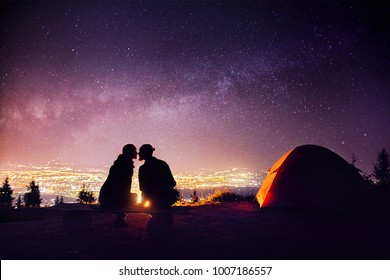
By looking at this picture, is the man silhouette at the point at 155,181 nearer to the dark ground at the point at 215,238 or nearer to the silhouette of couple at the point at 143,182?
the silhouette of couple at the point at 143,182

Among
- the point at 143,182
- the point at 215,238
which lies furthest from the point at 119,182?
the point at 215,238

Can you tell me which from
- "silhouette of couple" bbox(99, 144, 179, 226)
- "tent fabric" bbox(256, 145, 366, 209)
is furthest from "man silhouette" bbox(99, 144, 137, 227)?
"tent fabric" bbox(256, 145, 366, 209)

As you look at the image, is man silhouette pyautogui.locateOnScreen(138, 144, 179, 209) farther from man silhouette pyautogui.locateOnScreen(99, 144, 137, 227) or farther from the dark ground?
the dark ground

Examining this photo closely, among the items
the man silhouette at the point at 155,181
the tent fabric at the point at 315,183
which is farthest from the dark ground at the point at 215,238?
the man silhouette at the point at 155,181
